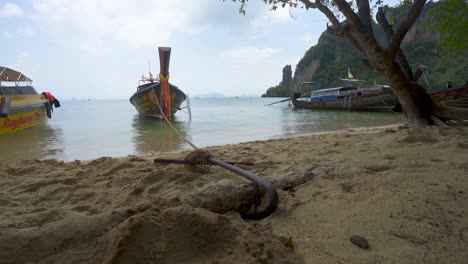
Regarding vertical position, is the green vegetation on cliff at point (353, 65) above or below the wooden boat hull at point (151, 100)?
above

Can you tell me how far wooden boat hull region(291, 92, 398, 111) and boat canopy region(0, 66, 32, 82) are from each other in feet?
71.6

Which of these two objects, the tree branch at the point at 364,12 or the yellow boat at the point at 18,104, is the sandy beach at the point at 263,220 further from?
the yellow boat at the point at 18,104

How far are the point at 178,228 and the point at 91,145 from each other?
8867 millimetres

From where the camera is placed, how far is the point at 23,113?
13.9 m

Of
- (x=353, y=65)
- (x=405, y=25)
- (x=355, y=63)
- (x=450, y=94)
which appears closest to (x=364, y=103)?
(x=450, y=94)

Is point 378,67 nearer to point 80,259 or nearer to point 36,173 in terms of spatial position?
point 80,259

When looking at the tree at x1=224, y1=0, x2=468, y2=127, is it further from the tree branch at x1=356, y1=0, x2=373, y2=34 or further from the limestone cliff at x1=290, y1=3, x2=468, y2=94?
the limestone cliff at x1=290, y1=3, x2=468, y2=94

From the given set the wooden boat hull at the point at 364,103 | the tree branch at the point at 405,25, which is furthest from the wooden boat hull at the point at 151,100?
the tree branch at the point at 405,25

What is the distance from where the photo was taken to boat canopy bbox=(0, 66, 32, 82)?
44.3 feet

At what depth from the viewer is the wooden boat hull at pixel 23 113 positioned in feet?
39.9

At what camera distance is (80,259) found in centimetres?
147

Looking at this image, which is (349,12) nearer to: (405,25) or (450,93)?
(405,25)

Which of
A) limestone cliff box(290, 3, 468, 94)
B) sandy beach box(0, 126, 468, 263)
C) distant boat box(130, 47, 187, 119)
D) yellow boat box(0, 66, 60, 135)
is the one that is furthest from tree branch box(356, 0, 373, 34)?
limestone cliff box(290, 3, 468, 94)

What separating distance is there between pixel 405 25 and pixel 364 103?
18370mm
